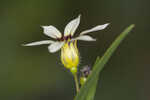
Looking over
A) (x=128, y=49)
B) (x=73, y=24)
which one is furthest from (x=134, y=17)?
(x=73, y=24)

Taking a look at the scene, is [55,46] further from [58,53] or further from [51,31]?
[58,53]

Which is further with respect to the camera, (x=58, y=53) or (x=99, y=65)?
(x=58, y=53)

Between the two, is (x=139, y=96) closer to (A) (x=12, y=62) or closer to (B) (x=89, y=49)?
(B) (x=89, y=49)


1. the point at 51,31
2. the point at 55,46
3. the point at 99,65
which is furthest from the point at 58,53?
the point at 99,65

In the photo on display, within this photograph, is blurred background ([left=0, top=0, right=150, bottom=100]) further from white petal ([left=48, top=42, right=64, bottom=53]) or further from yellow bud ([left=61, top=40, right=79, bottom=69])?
white petal ([left=48, top=42, right=64, bottom=53])

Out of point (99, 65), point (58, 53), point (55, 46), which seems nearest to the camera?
point (99, 65)

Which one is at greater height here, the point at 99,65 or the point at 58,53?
the point at 99,65

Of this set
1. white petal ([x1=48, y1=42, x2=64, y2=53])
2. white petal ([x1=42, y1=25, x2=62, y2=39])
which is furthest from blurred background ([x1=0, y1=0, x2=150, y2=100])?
white petal ([x1=48, y1=42, x2=64, y2=53])

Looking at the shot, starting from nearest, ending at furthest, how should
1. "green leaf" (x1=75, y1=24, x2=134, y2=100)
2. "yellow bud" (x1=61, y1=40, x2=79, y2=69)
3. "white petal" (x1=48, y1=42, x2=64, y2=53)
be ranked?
"green leaf" (x1=75, y1=24, x2=134, y2=100) → "white petal" (x1=48, y1=42, x2=64, y2=53) → "yellow bud" (x1=61, y1=40, x2=79, y2=69)

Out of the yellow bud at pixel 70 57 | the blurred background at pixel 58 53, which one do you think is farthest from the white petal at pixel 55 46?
the blurred background at pixel 58 53
